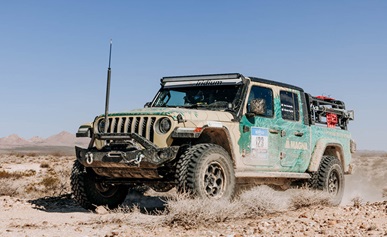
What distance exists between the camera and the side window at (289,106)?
33.7 feet

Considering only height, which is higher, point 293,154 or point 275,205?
point 293,154

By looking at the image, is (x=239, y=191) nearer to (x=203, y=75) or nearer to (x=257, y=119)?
(x=257, y=119)

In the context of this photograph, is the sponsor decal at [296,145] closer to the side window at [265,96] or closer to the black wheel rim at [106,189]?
the side window at [265,96]

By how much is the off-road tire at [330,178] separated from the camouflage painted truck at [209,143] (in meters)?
0.02

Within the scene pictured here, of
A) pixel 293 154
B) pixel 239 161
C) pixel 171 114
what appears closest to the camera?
pixel 171 114

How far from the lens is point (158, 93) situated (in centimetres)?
1030

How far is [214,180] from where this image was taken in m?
8.20

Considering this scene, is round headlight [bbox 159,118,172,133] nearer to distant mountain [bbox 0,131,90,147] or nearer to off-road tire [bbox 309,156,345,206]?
off-road tire [bbox 309,156,345,206]

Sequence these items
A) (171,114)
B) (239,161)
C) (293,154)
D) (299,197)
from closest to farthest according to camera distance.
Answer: (171,114), (239,161), (299,197), (293,154)

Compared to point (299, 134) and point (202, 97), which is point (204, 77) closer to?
point (202, 97)

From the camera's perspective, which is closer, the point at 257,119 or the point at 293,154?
the point at 257,119

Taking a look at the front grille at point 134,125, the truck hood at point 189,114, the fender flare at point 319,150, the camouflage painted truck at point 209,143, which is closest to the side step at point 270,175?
the camouflage painted truck at point 209,143

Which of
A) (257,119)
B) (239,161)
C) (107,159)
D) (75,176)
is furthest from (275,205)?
(75,176)

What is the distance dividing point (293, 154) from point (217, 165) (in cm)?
249
